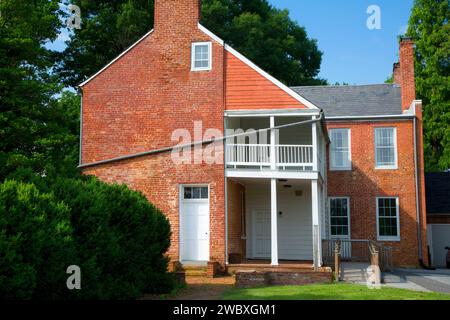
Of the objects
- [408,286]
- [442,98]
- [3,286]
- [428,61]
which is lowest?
[408,286]

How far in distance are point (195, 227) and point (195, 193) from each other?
3.83 feet

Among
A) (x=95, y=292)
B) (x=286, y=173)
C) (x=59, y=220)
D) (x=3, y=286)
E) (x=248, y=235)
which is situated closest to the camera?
(x=3, y=286)

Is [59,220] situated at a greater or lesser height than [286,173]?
lesser

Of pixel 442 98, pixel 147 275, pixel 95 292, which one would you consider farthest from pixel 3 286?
pixel 442 98

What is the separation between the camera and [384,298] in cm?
1201

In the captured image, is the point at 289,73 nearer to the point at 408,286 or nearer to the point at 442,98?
the point at 442,98

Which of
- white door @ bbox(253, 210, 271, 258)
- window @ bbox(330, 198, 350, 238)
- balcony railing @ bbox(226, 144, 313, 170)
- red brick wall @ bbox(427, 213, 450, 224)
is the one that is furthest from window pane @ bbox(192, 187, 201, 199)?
red brick wall @ bbox(427, 213, 450, 224)

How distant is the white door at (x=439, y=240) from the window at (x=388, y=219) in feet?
8.45

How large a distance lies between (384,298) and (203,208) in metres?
7.92

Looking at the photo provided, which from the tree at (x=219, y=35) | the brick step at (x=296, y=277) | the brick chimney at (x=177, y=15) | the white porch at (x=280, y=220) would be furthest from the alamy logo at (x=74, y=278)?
the tree at (x=219, y=35)

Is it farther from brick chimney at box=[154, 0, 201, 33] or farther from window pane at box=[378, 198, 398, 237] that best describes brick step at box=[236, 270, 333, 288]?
window pane at box=[378, 198, 398, 237]

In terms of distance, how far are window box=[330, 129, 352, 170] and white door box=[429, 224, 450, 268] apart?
5.23 metres

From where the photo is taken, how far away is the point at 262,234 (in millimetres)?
21609

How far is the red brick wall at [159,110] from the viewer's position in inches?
728
